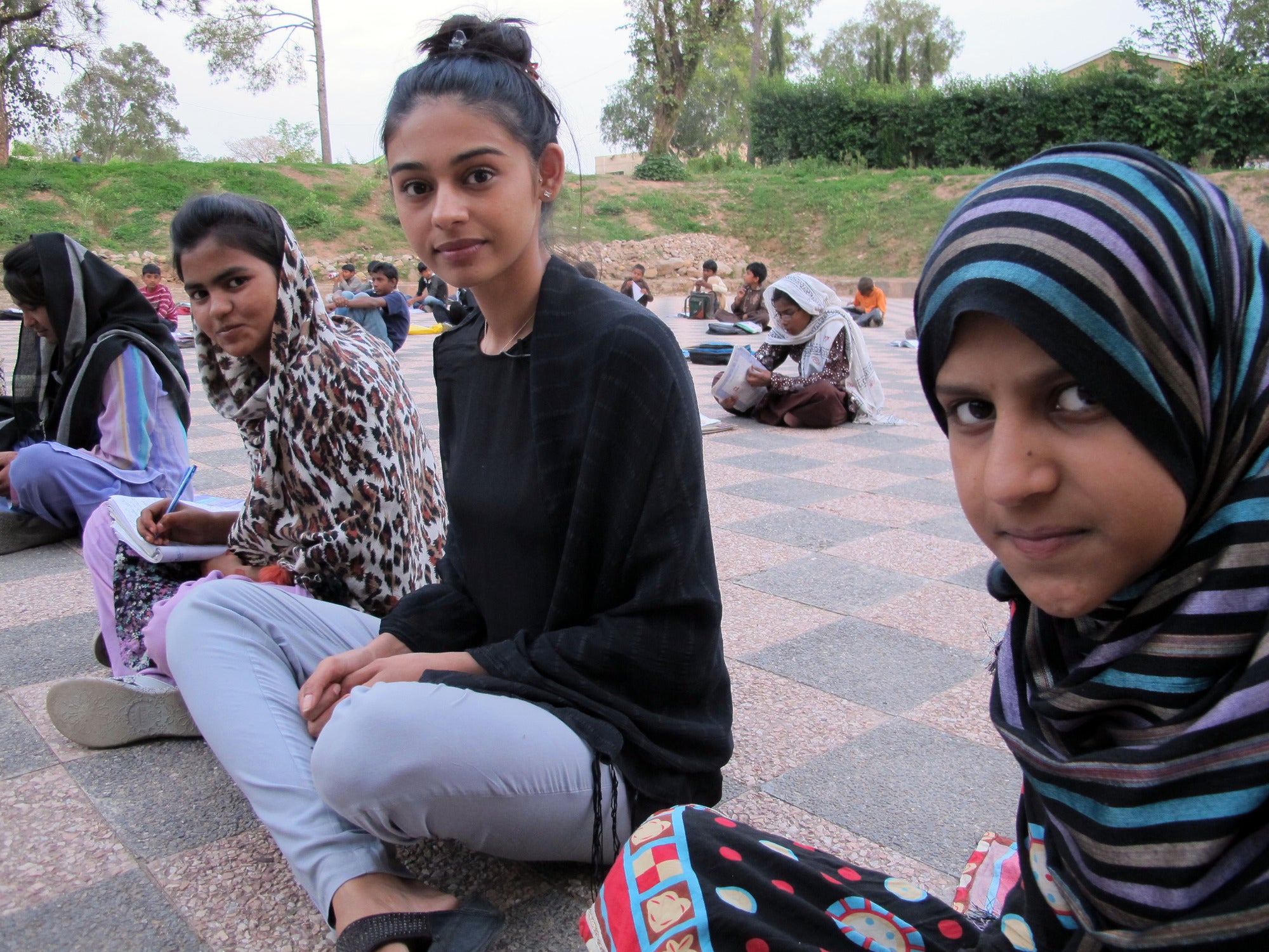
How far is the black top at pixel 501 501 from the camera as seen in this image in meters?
1.62

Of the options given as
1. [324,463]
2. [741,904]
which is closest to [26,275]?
[324,463]

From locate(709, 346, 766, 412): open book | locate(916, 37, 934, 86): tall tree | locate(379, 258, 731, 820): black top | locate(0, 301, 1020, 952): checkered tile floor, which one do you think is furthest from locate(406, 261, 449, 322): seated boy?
locate(916, 37, 934, 86): tall tree

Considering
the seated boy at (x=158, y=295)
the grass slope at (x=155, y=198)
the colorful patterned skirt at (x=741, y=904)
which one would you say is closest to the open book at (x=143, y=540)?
the colorful patterned skirt at (x=741, y=904)

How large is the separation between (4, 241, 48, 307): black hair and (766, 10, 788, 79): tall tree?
43761 millimetres

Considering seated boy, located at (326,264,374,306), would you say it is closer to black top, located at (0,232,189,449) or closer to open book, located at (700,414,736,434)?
open book, located at (700,414,736,434)

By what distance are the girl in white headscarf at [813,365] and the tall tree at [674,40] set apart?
2741 centimetres

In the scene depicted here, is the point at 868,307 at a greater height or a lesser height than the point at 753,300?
lesser

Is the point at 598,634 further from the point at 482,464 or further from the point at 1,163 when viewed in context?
the point at 1,163

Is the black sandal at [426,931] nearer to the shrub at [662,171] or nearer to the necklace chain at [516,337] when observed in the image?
the necklace chain at [516,337]

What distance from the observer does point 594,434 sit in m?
1.50

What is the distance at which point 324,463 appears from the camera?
7.22 feet

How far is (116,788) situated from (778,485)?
3311mm

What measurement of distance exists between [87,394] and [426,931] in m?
2.82

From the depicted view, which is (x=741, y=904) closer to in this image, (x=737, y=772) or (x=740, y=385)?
(x=737, y=772)
